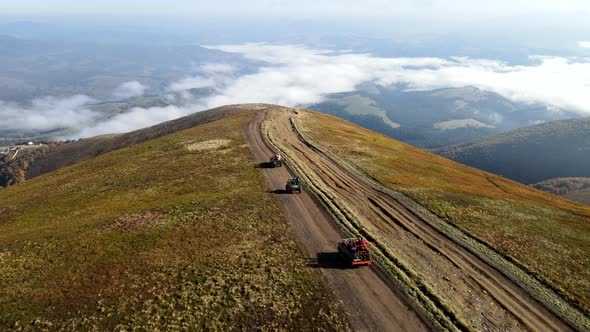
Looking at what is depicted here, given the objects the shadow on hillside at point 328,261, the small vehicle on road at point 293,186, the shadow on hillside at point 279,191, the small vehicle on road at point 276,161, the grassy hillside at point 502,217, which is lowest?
the grassy hillside at point 502,217

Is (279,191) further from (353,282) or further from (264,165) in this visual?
(353,282)

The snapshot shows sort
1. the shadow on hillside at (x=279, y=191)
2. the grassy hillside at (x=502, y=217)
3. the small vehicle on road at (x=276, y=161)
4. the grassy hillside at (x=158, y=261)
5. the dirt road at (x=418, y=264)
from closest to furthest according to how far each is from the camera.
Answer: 1. the grassy hillside at (x=158, y=261)
2. the dirt road at (x=418, y=264)
3. the grassy hillside at (x=502, y=217)
4. the shadow on hillside at (x=279, y=191)
5. the small vehicle on road at (x=276, y=161)

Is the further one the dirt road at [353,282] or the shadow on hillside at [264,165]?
the shadow on hillside at [264,165]

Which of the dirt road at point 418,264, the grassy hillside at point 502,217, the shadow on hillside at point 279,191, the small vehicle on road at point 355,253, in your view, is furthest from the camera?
the shadow on hillside at point 279,191

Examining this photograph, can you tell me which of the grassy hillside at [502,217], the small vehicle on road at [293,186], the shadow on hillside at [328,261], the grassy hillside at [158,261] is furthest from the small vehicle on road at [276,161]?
the shadow on hillside at [328,261]

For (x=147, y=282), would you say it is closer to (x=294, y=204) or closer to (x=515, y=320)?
(x=294, y=204)

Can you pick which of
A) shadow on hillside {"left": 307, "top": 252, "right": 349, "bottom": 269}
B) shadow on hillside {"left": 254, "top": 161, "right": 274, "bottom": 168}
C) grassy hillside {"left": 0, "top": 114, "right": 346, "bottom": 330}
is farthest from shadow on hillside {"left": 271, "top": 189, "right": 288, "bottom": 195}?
shadow on hillside {"left": 307, "top": 252, "right": 349, "bottom": 269}

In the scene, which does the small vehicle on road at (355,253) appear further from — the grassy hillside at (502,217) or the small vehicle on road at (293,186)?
the grassy hillside at (502,217)

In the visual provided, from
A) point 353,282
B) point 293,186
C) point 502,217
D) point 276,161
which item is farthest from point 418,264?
point 276,161
